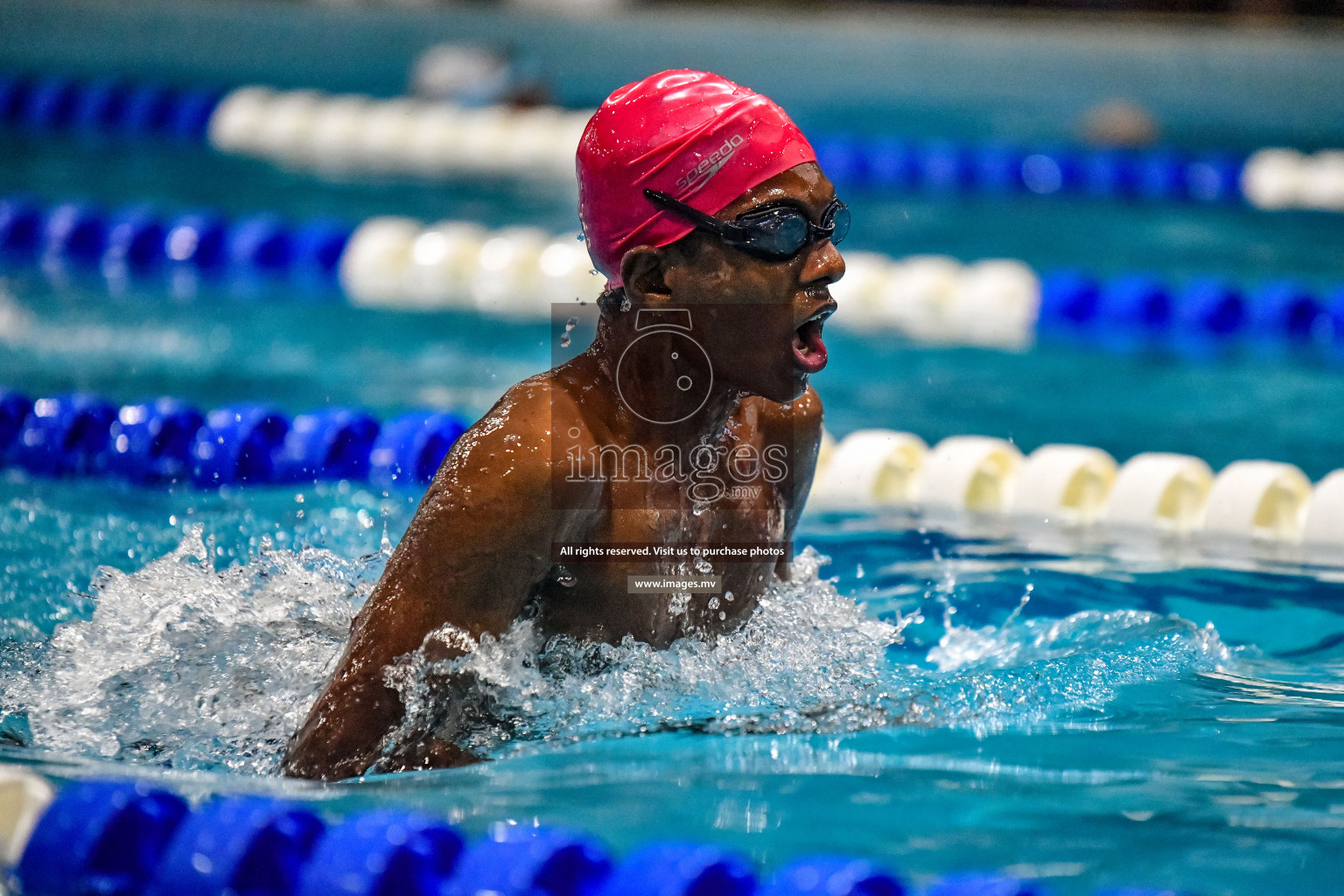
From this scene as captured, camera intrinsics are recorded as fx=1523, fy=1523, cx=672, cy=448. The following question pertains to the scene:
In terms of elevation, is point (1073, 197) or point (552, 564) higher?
point (1073, 197)

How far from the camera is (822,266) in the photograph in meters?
1.96

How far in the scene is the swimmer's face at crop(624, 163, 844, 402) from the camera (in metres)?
1.95

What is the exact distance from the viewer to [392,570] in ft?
6.14

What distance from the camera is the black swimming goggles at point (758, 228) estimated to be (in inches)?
76.3

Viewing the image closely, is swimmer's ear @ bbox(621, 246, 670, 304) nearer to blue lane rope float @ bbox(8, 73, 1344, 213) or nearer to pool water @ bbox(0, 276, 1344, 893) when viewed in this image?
pool water @ bbox(0, 276, 1344, 893)

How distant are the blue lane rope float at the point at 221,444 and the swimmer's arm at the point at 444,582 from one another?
1.66m

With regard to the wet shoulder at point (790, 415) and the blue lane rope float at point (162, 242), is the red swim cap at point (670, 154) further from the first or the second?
the blue lane rope float at point (162, 242)

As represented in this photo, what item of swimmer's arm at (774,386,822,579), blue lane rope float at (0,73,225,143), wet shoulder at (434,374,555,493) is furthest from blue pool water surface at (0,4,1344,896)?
blue lane rope float at (0,73,225,143)

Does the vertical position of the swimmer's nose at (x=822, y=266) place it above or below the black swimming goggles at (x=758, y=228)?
below

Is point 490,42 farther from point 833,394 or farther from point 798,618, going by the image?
point 798,618

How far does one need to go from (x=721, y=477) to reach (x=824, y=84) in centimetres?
790

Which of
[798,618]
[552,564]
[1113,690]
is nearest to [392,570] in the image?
[552,564]

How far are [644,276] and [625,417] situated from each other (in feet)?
0.65

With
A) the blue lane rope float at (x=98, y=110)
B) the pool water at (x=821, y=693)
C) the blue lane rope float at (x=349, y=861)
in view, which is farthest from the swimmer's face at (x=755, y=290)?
the blue lane rope float at (x=98, y=110)
